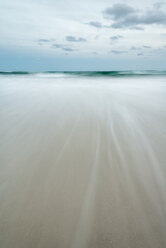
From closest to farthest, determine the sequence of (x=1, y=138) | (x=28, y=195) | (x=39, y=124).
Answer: (x=28, y=195), (x=1, y=138), (x=39, y=124)

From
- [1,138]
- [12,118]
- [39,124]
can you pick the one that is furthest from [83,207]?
[12,118]

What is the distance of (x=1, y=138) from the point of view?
2395 mm

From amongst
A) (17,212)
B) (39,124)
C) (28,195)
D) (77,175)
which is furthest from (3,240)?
(39,124)

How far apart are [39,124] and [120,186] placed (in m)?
2.03

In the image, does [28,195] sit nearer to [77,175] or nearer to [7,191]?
[7,191]

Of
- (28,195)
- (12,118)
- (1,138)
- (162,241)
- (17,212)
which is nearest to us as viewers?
(162,241)

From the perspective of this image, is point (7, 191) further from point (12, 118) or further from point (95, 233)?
point (12, 118)

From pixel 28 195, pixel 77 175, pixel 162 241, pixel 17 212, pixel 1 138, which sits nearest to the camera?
pixel 162 241

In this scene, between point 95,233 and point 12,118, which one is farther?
point 12,118

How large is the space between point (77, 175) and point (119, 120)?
186 cm

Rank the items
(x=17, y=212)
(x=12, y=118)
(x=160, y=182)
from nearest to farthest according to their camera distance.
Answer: (x=17, y=212), (x=160, y=182), (x=12, y=118)

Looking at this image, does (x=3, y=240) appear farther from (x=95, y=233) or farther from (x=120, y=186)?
(x=120, y=186)

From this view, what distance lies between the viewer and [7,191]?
137cm

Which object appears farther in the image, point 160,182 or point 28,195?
point 160,182
